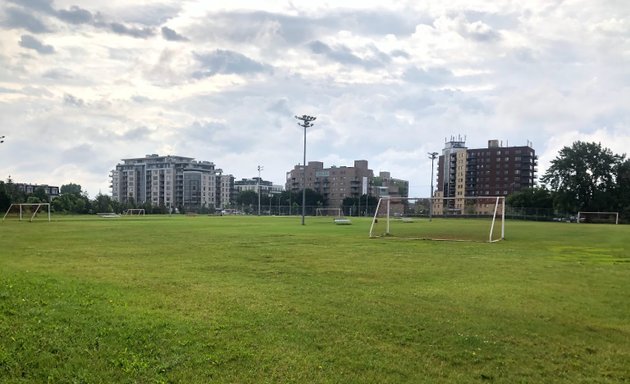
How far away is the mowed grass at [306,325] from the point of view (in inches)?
225

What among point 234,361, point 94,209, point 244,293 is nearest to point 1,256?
point 244,293

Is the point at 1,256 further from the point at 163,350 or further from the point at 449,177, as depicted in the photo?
the point at 449,177

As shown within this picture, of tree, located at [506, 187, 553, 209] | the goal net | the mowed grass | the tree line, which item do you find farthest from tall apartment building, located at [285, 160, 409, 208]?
the mowed grass

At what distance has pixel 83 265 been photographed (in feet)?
43.3

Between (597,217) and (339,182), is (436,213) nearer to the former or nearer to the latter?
(597,217)

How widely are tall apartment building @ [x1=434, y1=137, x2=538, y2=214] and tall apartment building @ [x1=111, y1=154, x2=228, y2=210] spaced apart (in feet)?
294

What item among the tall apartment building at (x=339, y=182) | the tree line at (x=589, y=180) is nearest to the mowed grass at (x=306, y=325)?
the tree line at (x=589, y=180)

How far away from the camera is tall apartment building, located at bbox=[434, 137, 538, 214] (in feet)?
510

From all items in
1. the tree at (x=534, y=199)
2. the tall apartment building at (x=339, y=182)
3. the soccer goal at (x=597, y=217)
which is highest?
the tall apartment building at (x=339, y=182)

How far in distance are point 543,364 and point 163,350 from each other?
471 cm

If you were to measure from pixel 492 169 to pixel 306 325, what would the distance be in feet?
532

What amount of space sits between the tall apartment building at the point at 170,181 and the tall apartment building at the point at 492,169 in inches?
3534

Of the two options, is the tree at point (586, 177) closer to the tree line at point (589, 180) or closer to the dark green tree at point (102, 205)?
the tree line at point (589, 180)

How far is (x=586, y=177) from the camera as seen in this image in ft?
288
